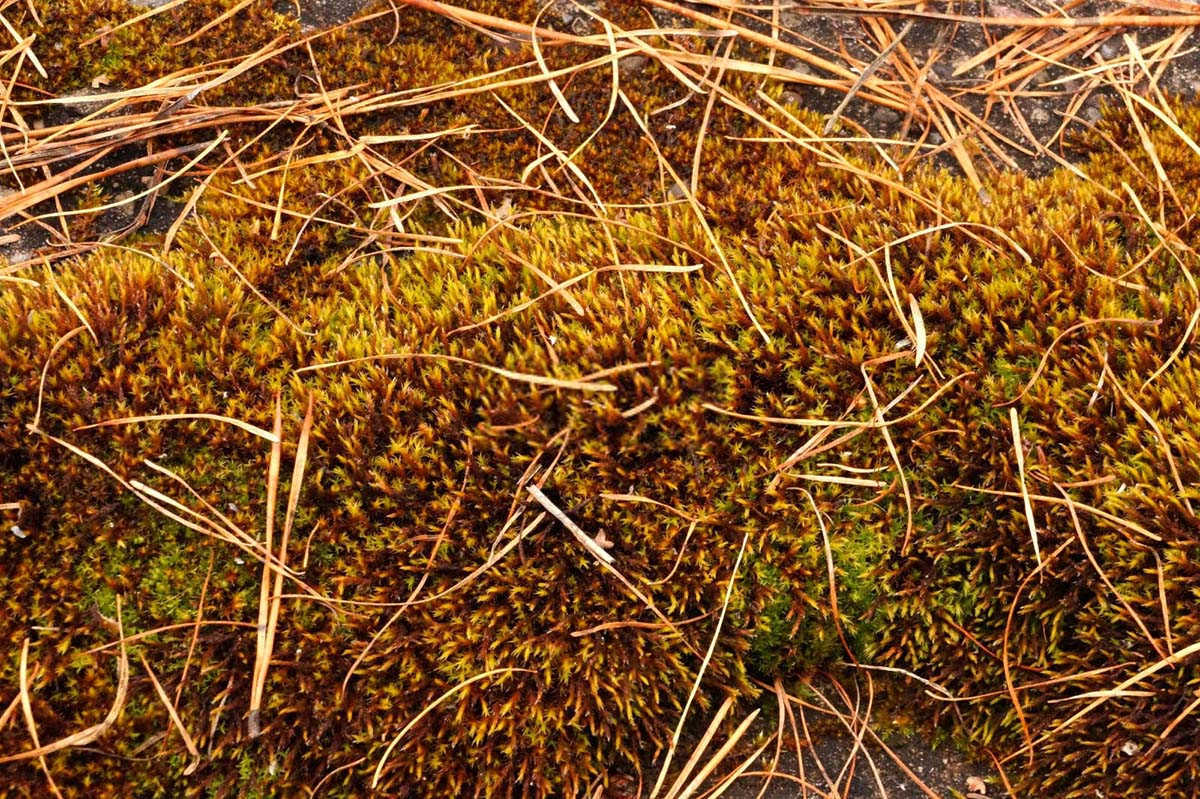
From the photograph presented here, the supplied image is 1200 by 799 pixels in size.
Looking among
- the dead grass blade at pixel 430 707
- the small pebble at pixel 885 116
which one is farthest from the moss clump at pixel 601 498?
the small pebble at pixel 885 116

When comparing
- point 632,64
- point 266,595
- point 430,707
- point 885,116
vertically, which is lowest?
point 430,707

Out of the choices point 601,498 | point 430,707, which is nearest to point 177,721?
point 430,707

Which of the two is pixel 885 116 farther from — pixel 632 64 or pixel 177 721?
pixel 177 721

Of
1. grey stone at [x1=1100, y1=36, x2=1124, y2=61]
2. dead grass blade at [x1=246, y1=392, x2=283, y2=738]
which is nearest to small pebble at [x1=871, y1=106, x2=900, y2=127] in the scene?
grey stone at [x1=1100, y1=36, x2=1124, y2=61]

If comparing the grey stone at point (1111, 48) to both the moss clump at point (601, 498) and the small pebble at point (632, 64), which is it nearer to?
A: the moss clump at point (601, 498)

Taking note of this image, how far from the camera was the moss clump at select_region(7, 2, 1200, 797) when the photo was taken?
230cm

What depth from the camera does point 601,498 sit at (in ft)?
7.91

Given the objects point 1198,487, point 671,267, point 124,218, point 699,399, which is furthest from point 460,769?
point 124,218

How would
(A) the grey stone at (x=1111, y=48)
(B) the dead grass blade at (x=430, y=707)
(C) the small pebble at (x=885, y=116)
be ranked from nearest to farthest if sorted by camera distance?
(B) the dead grass blade at (x=430, y=707) < (C) the small pebble at (x=885, y=116) < (A) the grey stone at (x=1111, y=48)

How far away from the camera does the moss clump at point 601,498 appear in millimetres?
2303

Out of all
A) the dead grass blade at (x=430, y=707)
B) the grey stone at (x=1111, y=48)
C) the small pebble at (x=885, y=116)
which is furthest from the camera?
the grey stone at (x=1111, y=48)

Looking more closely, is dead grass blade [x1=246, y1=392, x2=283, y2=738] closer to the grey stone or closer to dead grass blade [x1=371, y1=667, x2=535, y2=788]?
dead grass blade [x1=371, y1=667, x2=535, y2=788]

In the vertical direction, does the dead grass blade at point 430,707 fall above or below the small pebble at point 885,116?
below

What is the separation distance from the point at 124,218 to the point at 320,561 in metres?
1.55
